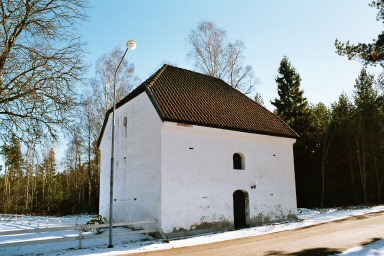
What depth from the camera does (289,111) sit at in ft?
117

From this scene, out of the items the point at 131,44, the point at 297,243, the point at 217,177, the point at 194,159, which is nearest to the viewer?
the point at 297,243

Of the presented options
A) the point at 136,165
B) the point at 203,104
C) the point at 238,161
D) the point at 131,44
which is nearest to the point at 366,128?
the point at 238,161

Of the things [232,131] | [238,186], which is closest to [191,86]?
[232,131]

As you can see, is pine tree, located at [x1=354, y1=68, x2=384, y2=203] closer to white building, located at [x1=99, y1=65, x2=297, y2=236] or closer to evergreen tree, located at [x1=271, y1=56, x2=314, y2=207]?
evergreen tree, located at [x1=271, y1=56, x2=314, y2=207]

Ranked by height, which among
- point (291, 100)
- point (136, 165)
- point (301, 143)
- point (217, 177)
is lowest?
point (217, 177)

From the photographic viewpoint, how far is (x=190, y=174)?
15531 millimetres

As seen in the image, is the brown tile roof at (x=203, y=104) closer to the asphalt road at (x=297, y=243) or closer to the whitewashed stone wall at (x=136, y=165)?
the whitewashed stone wall at (x=136, y=165)

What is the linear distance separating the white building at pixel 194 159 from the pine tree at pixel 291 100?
47.1 feet

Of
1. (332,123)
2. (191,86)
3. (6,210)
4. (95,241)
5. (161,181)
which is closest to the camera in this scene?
(95,241)

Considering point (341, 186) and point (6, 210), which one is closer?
point (341, 186)

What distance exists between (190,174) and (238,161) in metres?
4.05

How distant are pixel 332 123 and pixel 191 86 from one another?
22051mm

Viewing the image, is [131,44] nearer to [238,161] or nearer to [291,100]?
[238,161]

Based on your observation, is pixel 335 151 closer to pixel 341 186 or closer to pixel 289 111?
pixel 341 186
